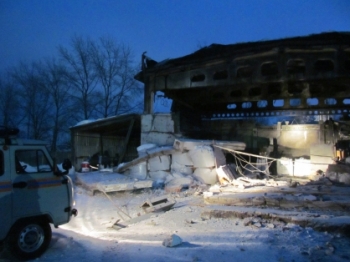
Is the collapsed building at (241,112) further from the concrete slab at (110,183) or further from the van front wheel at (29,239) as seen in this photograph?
the van front wheel at (29,239)

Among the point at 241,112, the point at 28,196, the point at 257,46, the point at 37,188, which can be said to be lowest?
the point at 28,196

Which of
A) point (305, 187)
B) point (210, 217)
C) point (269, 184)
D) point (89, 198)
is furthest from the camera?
point (89, 198)

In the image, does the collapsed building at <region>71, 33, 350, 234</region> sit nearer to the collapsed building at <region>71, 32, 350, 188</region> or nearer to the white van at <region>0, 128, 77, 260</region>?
the collapsed building at <region>71, 32, 350, 188</region>

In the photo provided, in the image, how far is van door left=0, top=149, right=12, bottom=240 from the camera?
16.1 feet

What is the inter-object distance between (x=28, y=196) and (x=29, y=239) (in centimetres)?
78

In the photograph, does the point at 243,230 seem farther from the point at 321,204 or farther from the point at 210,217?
the point at 321,204

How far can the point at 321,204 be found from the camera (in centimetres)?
783

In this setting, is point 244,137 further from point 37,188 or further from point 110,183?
point 37,188

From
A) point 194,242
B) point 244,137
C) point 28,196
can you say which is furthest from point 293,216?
point 244,137

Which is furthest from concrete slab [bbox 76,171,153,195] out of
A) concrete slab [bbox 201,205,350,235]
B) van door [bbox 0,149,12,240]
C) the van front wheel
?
van door [bbox 0,149,12,240]

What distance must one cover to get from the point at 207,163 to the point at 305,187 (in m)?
4.52

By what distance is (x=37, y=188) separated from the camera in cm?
542

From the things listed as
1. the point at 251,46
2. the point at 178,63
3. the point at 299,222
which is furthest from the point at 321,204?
the point at 178,63

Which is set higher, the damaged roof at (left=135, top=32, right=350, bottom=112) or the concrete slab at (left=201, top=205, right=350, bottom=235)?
the damaged roof at (left=135, top=32, right=350, bottom=112)
